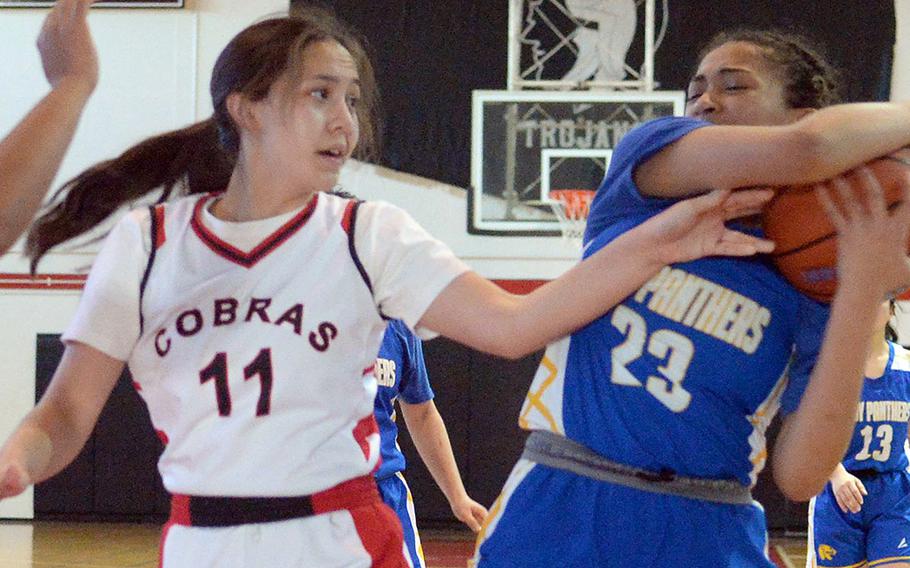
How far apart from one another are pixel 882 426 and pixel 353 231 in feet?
12.3

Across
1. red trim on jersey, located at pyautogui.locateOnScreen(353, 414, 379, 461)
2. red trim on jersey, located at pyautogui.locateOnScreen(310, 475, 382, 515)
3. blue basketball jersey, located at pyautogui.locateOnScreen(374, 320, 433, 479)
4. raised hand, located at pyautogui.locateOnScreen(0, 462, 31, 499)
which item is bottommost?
blue basketball jersey, located at pyautogui.locateOnScreen(374, 320, 433, 479)

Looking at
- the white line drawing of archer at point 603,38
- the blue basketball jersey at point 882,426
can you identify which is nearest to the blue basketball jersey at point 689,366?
the blue basketball jersey at point 882,426

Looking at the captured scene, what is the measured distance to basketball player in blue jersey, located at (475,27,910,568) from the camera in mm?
2049

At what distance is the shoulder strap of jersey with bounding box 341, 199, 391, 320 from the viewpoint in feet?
6.96

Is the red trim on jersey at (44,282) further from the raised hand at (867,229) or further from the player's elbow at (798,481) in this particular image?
the raised hand at (867,229)

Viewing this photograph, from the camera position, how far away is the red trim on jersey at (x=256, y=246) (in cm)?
213

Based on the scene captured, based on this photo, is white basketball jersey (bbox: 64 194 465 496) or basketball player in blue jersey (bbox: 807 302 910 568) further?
basketball player in blue jersey (bbox: 807 302 910 568)

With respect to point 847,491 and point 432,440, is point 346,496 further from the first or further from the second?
point 847,491

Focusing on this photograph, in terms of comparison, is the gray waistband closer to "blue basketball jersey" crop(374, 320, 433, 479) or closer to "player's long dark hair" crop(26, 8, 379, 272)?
"player's long dark hair" crop(26, 8, 379, 272)

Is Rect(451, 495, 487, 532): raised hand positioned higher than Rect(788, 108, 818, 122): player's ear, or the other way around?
Rect(788, 108, 818, 122): player's ear

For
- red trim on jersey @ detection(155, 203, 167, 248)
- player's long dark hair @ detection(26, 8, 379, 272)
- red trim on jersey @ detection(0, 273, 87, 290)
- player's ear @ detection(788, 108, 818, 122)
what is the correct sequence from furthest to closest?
red trim on jersey @ detection(0, 273, 87, 290) → player's ear @ detection(788, 108, 818, 122) → player's long dark hair @ detection(26, 8, 379, 272) → red trim on jersey @ detection(155, 203, 167, 248)

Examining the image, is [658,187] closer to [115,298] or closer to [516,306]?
[516,306]

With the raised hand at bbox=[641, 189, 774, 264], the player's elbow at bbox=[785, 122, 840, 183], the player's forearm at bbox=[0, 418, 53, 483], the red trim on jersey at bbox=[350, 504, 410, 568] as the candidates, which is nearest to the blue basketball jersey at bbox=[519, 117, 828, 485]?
the raised hand at bbox=[641, 189, 774, 264]

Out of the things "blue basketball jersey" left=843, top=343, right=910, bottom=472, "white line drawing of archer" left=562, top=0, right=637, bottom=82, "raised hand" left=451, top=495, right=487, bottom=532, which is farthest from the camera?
"white line drawing of archer" left=562, top=0, right=637, bottom=82
